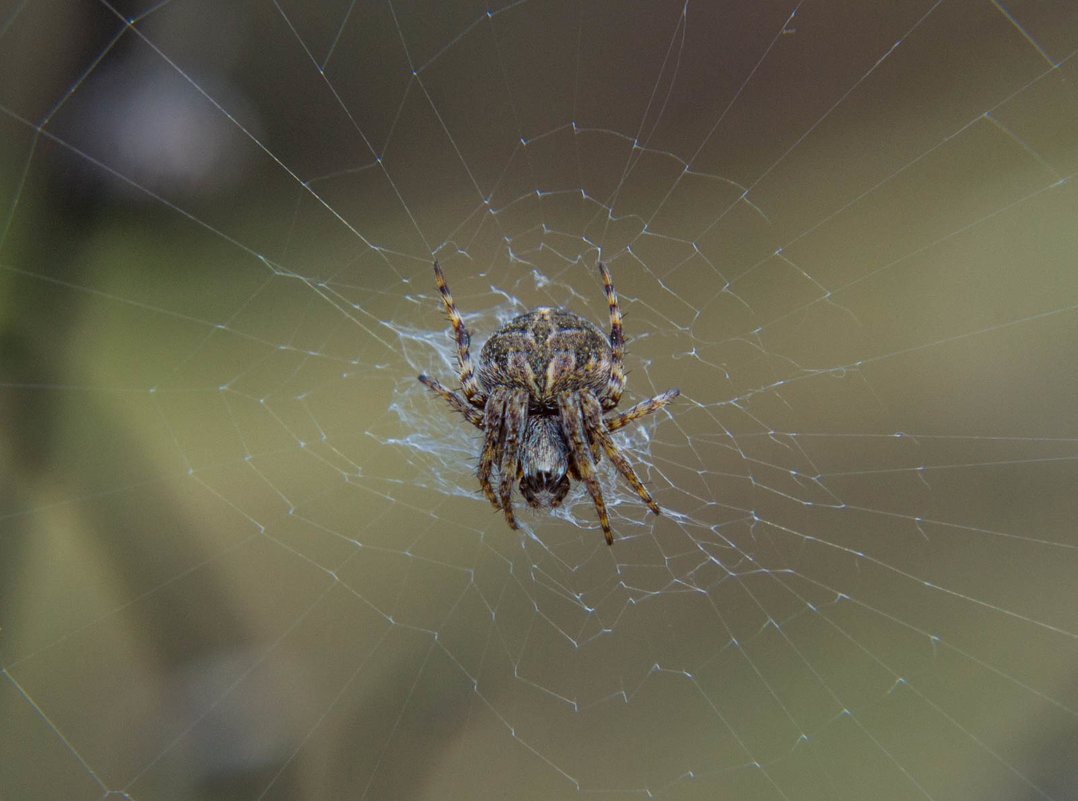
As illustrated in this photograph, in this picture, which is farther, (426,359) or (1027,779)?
(426,359)

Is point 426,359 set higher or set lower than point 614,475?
higher

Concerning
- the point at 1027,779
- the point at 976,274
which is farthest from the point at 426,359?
the point at 1027,779

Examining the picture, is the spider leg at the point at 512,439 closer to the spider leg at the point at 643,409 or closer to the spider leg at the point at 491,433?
the spider leg at the point at 491,433

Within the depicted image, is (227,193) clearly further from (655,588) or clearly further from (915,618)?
(915,618)

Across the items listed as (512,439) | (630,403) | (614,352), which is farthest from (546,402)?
(630,403)

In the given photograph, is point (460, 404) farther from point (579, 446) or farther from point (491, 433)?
point (579, 446)

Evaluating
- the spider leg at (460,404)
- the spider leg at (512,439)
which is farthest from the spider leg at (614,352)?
the spider leg at (460,404)
